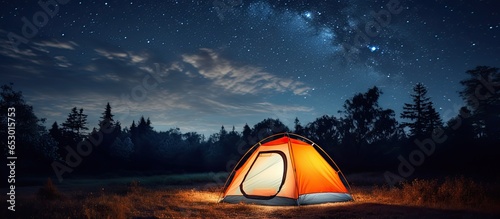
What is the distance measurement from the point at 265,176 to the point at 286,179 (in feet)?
2.82

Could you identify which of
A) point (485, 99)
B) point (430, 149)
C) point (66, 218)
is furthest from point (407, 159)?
point (66, 218)

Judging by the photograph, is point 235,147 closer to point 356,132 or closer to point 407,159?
point 356,132

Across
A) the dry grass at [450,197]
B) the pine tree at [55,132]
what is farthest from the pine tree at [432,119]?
the pine tree at [55,132]

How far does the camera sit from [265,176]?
40.2 ft

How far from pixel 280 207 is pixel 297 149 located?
94.3 inches

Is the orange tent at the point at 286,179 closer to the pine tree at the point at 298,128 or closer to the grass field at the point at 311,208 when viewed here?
the grass field at the point at 311,208

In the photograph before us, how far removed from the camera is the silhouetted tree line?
103ft

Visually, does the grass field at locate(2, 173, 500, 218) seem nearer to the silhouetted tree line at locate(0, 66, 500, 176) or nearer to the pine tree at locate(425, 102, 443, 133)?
the silhouetted tree line at locate(0, 66, 500, 176)

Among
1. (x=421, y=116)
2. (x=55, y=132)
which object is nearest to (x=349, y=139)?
(x=421, y=116)

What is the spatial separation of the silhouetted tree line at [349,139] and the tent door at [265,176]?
22.2 metres

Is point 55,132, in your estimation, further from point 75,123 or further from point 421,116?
point 421,116

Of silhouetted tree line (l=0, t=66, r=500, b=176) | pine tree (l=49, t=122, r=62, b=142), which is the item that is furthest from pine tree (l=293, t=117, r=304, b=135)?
pine tree (l=49, t=122, r=62, b=142)

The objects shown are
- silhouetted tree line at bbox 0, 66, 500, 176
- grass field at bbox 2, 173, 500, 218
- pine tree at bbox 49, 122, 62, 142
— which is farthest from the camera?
pine tree at bbox 49, 122, 62, 142

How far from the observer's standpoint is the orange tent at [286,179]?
11.5 meters
